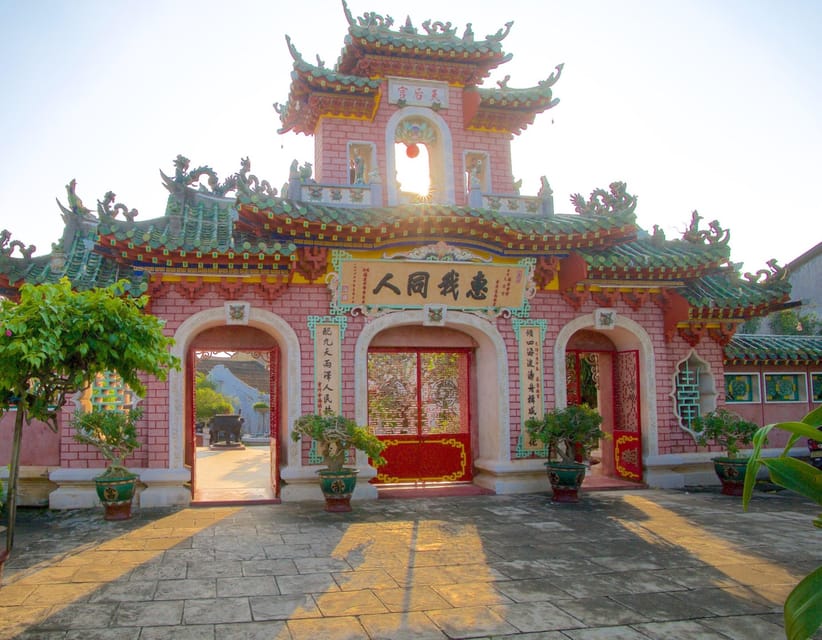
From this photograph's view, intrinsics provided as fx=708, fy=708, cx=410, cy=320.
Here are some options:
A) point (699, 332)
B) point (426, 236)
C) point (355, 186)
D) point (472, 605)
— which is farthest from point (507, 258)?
point (472, 605)

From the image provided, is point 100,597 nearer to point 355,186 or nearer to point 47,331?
point 47,331

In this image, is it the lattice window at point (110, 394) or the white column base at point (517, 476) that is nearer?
the lattice window at point (110, 394)

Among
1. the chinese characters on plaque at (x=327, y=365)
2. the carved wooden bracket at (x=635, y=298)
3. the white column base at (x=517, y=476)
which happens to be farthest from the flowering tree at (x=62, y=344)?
the carved wooden bracket at (x=635, y=298)

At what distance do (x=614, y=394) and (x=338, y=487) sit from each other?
561cm

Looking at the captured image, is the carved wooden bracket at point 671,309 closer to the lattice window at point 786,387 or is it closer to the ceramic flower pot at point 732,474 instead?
the ceramic flower pot at point 732,474

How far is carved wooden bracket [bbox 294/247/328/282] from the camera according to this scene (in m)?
10.1

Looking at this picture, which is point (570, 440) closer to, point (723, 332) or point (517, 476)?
point (517, 476)

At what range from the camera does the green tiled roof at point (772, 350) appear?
12414 mm

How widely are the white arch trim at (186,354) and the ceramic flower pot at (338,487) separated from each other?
3.47 feet

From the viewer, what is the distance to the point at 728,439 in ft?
35.4

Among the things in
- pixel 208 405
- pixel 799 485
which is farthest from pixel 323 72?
pixel 208 405

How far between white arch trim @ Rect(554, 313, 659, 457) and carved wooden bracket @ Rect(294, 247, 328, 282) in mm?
3906

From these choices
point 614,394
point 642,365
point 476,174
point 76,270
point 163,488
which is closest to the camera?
point 163,488

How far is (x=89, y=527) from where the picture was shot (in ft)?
27.1
